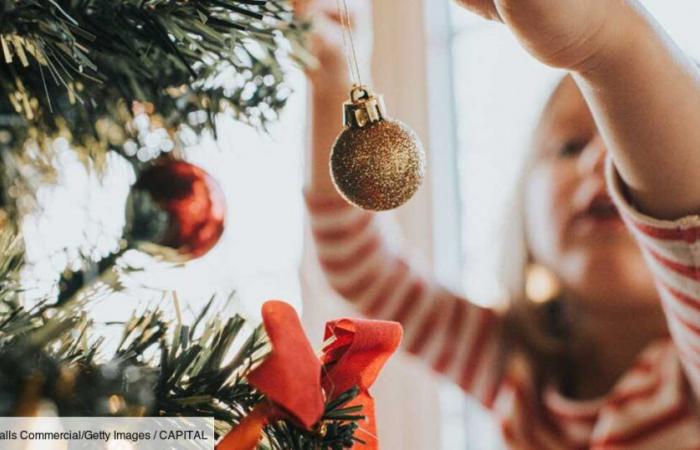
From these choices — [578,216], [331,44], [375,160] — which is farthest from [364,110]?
[578,216]

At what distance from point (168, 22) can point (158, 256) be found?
117 mm

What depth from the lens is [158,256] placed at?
0.40 metres

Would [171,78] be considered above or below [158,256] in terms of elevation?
above

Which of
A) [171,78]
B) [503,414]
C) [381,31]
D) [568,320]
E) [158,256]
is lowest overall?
[503,414]

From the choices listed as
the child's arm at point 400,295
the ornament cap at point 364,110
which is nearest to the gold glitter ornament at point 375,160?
the ornament cap at point 364,110

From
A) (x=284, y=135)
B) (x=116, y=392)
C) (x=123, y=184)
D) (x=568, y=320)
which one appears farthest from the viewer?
(x=284, y=135)

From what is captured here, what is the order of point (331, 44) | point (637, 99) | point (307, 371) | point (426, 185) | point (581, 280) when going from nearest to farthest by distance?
1. point (307, 371)
2. point (637, 99)
3. point (331, 44)
4. point (581, 280)
5. point (426, 185)

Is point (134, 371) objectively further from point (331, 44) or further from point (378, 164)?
point (331, 44)

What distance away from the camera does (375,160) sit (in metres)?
0.33

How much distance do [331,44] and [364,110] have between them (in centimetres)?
35

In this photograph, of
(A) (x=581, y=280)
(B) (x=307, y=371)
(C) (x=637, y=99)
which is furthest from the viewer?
(A) (x=581, y=280)

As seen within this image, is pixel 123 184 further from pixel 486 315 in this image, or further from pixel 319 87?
pixel 486 315

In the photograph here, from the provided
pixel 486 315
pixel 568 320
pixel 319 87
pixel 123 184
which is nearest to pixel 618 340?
pixel 568 320

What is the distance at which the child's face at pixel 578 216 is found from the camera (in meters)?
0.79
